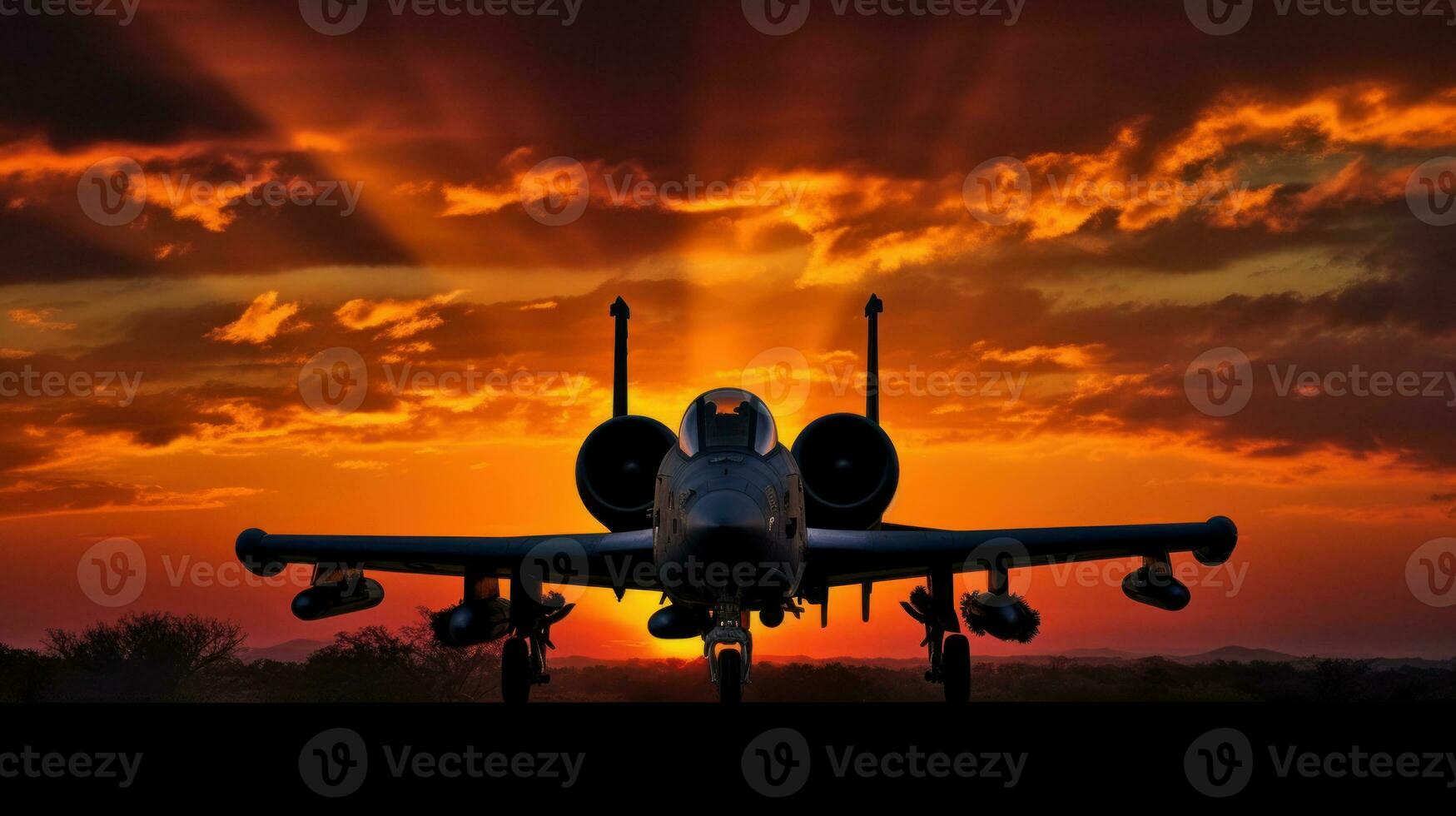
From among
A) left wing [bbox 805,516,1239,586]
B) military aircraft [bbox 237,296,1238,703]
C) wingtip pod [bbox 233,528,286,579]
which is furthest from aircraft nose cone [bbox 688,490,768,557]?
wingtip pod [bbox 233,528,286,579]

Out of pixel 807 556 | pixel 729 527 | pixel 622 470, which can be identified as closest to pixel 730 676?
pixel 729 527

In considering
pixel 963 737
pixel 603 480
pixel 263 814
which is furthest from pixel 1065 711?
pixel 263 814

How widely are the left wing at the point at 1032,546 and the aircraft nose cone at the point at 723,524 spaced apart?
5.59 meters

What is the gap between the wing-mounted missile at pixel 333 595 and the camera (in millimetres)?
22078

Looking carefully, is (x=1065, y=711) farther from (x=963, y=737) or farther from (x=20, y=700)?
(x=20, y=700)

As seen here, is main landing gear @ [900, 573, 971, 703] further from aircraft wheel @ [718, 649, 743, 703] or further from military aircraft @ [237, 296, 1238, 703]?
aircraft wheel @ [718, 649, 743, 703]

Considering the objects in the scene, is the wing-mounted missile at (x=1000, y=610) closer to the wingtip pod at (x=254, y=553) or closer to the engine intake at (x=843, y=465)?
the engine intake at (x=843, y=465)

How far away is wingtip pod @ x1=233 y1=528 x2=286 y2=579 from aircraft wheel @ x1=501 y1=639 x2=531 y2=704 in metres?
4.16

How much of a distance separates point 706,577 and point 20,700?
82.3ft

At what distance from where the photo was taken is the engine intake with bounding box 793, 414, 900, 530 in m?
21.3

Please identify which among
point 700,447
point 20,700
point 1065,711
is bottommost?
point 20,700

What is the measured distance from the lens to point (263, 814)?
8.63 metres

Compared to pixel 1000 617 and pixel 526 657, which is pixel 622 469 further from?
pixel 1000 617

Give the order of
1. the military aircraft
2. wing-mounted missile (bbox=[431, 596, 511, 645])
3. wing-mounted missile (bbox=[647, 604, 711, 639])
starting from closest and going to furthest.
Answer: wing-mounted missile (bbox=[647, 604, 711, 639])
the military aircraft
wing-mounted missile (bbox=[431, 596, 511, 645])
